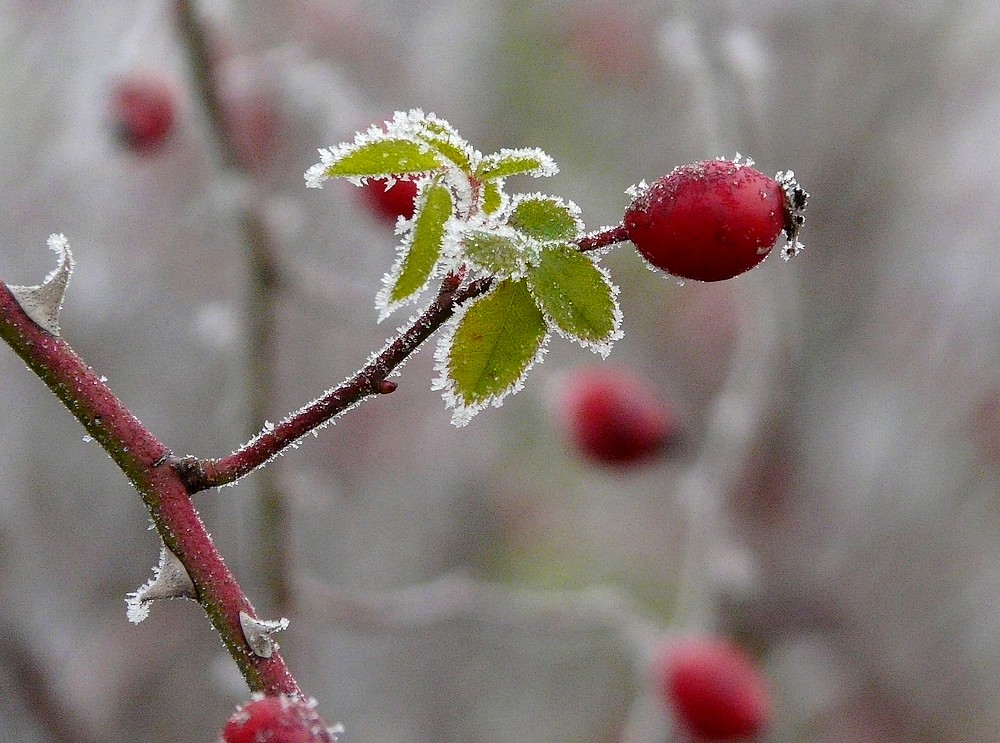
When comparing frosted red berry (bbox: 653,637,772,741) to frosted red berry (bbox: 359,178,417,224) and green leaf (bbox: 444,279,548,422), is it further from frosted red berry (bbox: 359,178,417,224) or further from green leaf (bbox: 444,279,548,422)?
green leaf (bbox: 444,279,548,422)

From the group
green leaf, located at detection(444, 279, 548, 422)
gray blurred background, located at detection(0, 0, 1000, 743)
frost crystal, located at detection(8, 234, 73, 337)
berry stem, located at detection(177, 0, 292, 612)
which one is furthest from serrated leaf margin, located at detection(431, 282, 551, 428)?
gray blurred background, located at detection(0, 0, 1000, 743)

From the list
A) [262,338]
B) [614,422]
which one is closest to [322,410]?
[262,338]

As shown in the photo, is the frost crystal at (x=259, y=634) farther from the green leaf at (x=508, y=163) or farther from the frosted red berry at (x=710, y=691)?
the frosted red berry at (x=710, y=691)

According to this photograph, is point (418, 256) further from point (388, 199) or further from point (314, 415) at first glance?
point (388, 199)

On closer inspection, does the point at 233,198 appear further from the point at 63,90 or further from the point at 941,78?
the point at 941,78

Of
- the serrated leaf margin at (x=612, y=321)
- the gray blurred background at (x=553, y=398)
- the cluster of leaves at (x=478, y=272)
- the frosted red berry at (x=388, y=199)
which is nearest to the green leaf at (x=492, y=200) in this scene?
the cluster of leaves at (x=478, y=272)

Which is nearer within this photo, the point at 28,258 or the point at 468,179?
the point at 468,179

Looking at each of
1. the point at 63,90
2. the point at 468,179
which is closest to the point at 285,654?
the point at 468,179
